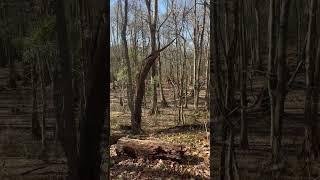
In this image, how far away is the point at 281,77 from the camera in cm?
333

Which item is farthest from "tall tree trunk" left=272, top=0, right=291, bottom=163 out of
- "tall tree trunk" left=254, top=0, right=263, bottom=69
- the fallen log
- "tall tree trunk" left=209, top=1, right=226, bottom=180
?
the fallen log

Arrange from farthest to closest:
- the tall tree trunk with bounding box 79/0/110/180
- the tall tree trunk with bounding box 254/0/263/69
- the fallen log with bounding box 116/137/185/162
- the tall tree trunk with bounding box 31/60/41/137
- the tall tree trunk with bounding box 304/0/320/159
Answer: the fallen log with bounding box 116/137/185/162 → the tall tree trunk with bounding box 31/60/41/137 → the tall tree trunk with bounding box 79/0/110/180 → the tall tree trunk with bounding box 254/0/263/69 → the tall tree trunk with bounding box 304/0/320/159

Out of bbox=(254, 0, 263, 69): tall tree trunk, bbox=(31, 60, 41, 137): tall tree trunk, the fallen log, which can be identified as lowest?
the fallen log

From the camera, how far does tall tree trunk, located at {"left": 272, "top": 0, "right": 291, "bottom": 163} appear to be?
10.9ft

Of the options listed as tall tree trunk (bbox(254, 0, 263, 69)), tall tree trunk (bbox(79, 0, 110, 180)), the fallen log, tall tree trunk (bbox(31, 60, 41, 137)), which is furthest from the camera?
the fallen log

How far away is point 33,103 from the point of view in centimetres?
381

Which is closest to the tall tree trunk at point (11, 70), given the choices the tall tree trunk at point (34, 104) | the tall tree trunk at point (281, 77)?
the tall tree trunk at point (34, 104)

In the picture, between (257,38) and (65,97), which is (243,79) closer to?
(257,38)

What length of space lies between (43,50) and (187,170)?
3593 mm

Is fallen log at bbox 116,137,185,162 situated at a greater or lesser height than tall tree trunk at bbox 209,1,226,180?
lesser

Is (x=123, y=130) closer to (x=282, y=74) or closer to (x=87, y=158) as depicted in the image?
(x=87, y=158)

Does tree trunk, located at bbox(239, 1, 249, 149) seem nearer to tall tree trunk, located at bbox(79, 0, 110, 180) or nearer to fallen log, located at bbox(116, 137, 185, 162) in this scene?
tall tree trunk, located at bbox(79, 0, 110, 180)

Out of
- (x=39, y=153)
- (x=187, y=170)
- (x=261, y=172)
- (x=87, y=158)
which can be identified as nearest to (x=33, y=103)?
(x=39, y=153)

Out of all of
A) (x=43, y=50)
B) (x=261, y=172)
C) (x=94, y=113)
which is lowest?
(x=261, y=172)
